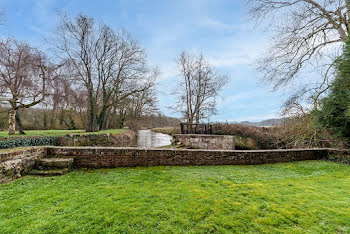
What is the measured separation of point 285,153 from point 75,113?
22.9m

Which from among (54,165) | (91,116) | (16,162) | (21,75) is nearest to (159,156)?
(54,165)

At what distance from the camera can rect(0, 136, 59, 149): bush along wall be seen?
19.2ft

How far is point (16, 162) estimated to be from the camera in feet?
12.0

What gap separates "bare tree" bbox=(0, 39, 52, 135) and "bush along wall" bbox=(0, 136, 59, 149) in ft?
7.27

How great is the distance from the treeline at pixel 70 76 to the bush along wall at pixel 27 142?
225 centimetres

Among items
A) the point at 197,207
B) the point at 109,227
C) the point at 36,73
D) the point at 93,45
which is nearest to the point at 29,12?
the point at 36,73

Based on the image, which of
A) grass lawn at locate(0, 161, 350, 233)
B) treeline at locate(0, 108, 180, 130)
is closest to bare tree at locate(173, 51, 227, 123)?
treeline at locate(0, 108, 180, 130)

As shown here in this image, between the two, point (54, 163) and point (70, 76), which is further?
point (70, 76)

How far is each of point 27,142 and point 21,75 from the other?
3.65 metres

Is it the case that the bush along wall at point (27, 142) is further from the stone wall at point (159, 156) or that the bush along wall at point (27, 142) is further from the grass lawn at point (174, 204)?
the grass lawn at point (174, 204)

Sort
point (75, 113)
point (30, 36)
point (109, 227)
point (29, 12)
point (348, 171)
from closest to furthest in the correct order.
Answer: point (109, 227) → point (348, 171) → point (29, 12) → point (30, 36) → point (75, 113)

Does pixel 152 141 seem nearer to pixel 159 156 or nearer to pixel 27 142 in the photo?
pixel 27 142

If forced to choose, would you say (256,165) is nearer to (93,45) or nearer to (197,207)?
(197,207)

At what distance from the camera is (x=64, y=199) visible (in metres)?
2.63
